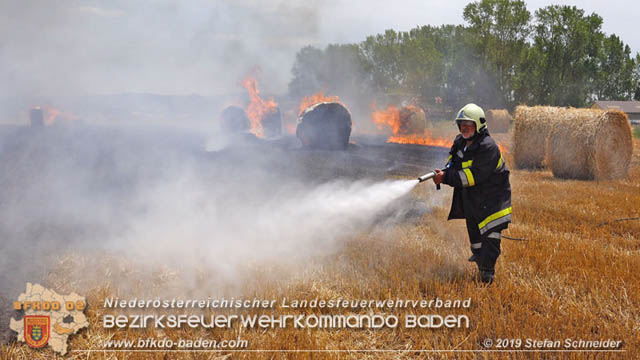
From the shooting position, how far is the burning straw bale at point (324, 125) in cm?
1856

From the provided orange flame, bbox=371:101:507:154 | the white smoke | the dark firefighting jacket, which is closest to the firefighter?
the dark firefighting jacket

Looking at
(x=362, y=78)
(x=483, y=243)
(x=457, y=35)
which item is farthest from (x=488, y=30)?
(x=483, y=243)

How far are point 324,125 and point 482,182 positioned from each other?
14714 mm

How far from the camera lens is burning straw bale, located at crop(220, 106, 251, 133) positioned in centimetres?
2655

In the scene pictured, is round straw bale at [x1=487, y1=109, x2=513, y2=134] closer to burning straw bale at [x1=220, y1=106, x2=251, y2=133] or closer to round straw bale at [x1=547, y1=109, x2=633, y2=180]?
burning straw bale at [x1=220, y1=106, x2=251, y2=133]

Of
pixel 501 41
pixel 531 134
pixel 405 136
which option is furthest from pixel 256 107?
pixel 501 41

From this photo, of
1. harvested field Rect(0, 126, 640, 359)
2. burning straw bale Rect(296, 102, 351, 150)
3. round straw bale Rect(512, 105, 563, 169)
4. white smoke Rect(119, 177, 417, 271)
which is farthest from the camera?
burning straw bale Rect(296, 102, 351, 150)

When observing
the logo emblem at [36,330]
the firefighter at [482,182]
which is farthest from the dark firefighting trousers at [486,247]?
the logo emblem at [36,330]

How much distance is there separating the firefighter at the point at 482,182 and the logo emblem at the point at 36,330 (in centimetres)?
404

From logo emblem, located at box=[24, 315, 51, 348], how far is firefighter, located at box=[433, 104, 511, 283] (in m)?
4.04

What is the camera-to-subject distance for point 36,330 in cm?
354

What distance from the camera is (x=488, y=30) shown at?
46.2 meters

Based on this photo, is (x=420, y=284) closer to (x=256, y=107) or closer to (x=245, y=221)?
(x=245, y=221)

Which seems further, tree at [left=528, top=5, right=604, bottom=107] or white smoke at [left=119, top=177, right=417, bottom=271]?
tree at [left=528, top=5, right=604, bottom=107]
